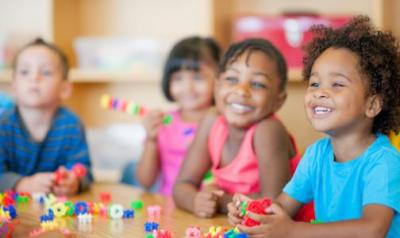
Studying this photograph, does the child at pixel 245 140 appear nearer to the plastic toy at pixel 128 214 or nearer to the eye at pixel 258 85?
the eye at pixel 258 85

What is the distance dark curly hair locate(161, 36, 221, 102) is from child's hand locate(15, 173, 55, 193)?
0.58 metres

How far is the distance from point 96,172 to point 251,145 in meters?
1.40

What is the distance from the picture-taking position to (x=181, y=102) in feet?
7.12

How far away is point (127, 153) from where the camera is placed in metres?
2.84

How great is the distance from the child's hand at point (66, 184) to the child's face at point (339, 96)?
88 centimetres

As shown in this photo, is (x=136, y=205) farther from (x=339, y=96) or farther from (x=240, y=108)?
(x=339, y=96)

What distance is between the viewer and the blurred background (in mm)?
2531

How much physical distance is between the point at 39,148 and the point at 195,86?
1.82 ft

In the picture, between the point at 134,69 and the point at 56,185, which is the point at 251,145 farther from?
the point at 134,69

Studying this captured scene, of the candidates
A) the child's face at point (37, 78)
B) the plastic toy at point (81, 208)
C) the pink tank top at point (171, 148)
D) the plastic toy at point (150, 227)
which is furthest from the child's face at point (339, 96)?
the child's face at point (37, 78)

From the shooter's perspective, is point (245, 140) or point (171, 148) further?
point (171, 148)

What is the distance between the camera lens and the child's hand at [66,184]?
181cm

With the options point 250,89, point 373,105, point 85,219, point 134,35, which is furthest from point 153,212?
point 134,35

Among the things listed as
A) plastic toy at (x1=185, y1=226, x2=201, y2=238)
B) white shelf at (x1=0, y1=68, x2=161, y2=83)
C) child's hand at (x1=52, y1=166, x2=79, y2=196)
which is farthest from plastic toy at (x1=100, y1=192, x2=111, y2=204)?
white shelf at (x1=0, y1=68, x2=161, y2=83)
